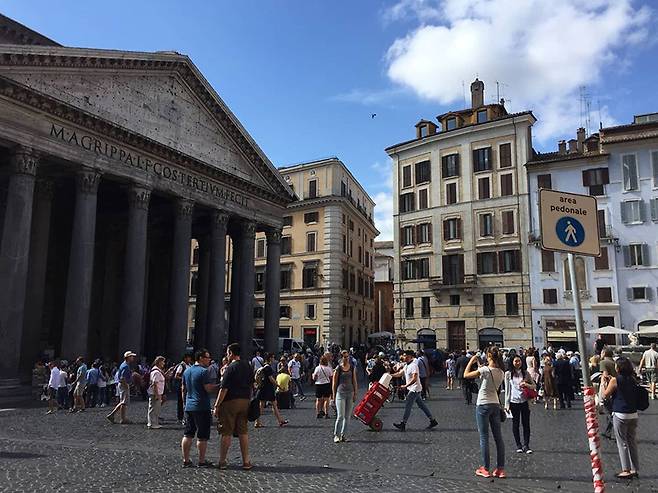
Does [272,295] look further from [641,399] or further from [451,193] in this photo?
[641,399]

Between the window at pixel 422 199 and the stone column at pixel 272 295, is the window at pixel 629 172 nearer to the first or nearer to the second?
Result: the window at pixel 422 199

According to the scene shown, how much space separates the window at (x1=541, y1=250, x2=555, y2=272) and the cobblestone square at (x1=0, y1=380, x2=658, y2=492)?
23125mm

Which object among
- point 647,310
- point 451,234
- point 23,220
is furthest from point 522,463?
point 451,234

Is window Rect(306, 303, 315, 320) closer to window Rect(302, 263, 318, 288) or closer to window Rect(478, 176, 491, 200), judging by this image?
window Rect(302, 263, 318, 288)

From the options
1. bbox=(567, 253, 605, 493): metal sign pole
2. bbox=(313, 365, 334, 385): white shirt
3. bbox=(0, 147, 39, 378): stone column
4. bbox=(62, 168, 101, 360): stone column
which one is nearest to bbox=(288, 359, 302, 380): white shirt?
bbox=(313, 365, 334, 385): white shirt

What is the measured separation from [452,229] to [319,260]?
10.5m

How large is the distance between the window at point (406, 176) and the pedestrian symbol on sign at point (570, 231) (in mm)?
37222

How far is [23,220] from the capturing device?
59.2ft

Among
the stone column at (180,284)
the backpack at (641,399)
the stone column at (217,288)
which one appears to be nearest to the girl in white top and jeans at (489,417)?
the backpack at (641,399)

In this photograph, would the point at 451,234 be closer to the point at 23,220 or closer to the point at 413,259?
the point at 413,259

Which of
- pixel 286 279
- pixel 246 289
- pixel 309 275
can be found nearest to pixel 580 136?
pixel 309 275

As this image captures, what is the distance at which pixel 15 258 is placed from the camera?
1773 cm

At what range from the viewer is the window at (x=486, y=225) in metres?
37.7

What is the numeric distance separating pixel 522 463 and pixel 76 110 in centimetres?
1839
